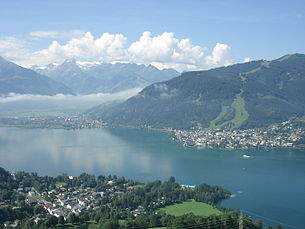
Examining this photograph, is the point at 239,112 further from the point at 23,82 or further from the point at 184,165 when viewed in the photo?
the point at 23,82

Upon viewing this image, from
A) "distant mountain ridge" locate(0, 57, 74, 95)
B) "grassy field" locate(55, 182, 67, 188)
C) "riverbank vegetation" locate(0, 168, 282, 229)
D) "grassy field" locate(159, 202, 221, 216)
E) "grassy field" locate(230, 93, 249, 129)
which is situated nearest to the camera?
"riverbank vegetation" locate(0, 168, 282, 229)

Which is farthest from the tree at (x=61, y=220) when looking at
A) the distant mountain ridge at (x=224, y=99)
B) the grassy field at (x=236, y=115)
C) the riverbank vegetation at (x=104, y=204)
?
the distant mountain ridge at (x=224, y=99)

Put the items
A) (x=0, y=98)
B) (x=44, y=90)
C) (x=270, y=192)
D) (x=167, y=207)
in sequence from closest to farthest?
1. (x=167, y=207)
2. (x=270, y=192)
3. (x=0, y=98)
4. (x=44, y=90)

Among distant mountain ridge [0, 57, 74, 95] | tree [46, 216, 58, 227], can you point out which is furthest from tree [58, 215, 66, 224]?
distant mountain ridge [0, 57, 74, 95]

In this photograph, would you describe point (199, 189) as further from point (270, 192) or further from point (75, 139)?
point (75, 139)

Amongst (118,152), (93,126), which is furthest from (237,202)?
(93,126)

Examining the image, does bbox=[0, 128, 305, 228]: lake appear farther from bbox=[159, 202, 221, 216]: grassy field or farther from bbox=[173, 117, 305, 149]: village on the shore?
bbox=[173, 117, 305, 149]: village on the shore
